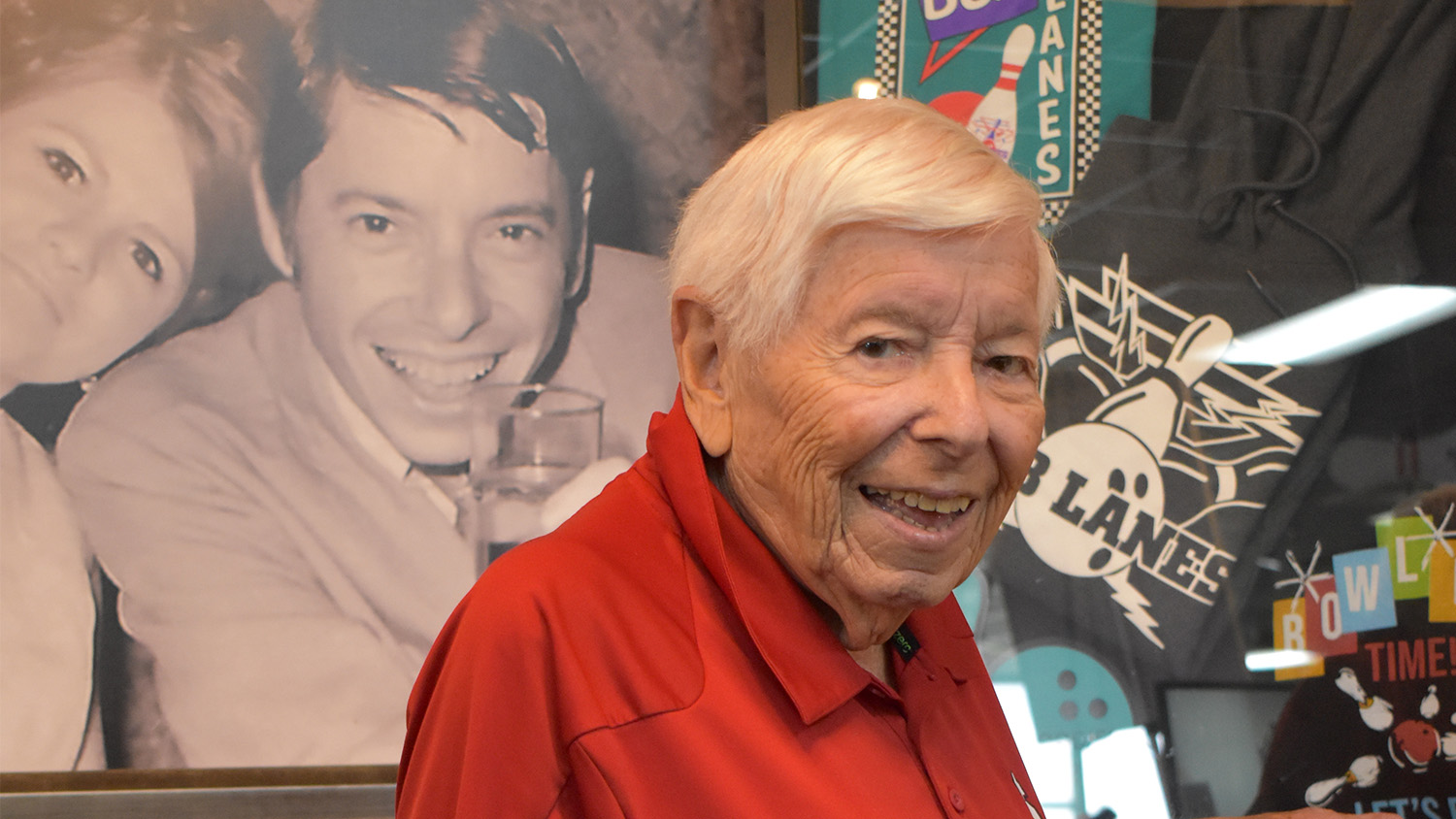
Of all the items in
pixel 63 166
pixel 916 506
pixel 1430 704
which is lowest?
pixel 1430 704

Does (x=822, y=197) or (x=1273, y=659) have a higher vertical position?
(x=822, y=197)

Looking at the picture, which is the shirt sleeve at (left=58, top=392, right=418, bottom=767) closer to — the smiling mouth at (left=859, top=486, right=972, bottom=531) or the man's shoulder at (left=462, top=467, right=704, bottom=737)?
the man's shoulder at (left=462, top=467, right=704, bottom=737)

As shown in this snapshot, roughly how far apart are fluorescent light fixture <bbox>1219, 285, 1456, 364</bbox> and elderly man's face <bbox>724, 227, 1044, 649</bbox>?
1118mm

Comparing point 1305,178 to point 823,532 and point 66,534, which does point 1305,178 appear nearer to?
point 823,532

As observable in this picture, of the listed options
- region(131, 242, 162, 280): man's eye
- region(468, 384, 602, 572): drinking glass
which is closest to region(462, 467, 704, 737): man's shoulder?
region(468, 384, 602, 572): drinking glass

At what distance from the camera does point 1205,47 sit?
192 cm

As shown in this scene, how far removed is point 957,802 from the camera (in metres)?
0.96

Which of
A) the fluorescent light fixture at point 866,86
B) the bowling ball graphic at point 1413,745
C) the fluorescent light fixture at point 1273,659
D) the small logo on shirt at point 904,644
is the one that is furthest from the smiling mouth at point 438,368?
the bowling ball graphic at point 1413,745

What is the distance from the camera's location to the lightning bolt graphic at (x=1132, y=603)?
1883 mm

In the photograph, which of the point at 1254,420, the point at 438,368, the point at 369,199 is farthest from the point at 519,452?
the point at 1254,420

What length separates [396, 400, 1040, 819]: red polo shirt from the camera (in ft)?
2.61

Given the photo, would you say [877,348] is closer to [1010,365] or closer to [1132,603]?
[1010,365]

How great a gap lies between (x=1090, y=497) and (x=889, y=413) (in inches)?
44.0

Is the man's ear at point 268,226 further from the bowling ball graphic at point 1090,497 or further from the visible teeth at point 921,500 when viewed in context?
the bowling ball graphic at point 1090,497
